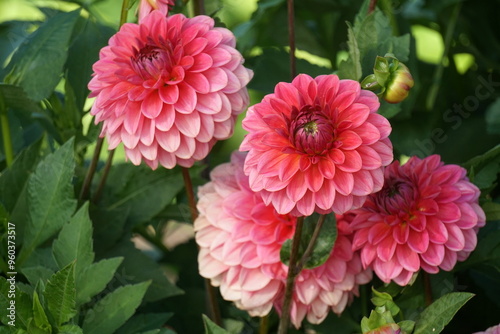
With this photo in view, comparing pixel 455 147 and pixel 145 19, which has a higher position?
pixel 145 19

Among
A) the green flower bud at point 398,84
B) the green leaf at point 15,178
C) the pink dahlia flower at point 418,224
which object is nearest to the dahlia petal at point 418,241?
the pink dahlia flower at point 418,224

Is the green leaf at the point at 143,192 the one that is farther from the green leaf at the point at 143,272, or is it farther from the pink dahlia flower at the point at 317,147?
the pink dahlia flower at the point at 317,147

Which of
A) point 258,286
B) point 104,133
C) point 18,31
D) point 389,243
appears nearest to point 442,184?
point 389,243

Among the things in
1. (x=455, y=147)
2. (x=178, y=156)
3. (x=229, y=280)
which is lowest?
(x=455, y=147)

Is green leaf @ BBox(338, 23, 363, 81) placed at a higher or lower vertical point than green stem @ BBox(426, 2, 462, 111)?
higher

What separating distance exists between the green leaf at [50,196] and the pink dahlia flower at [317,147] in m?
0.20

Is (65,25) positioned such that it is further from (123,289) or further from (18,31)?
(123,289)

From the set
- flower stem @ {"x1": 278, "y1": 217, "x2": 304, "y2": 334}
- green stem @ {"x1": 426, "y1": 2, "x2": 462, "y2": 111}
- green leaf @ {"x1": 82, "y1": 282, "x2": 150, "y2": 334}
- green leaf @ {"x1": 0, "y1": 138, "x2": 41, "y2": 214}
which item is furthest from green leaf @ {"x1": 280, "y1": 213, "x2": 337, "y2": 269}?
green stem @ {"x1": 426, "y1": 2, "x2": 462, "y2": 111}

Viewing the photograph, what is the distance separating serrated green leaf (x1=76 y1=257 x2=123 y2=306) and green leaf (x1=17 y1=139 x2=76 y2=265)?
69mm

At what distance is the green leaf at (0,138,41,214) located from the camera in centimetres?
74

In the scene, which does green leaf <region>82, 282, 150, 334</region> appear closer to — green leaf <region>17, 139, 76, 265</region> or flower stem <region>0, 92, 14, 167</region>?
green leaf <region>17, 139, 76, 265</region>

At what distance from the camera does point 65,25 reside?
30.8 inches

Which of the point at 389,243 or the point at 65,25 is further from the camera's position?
the point at 65,25

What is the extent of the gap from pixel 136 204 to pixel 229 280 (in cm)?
17
